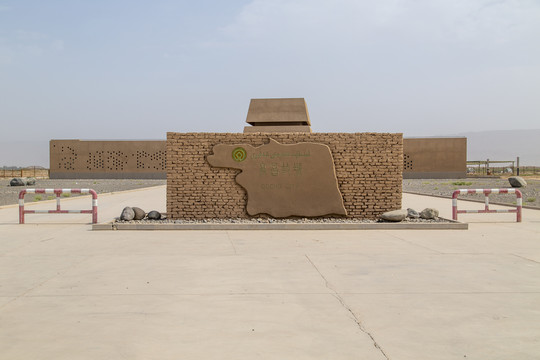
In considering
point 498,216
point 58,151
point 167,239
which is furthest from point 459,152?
point 167,239

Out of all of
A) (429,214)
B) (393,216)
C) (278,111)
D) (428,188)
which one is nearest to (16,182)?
(278,111)

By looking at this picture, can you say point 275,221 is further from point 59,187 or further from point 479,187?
point 59,187

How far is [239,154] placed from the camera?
12461 millimetres

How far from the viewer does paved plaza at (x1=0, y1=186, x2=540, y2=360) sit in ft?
13.1

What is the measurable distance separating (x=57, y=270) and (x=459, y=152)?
171ft

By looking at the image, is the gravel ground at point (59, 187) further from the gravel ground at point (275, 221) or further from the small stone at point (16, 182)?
the gravel ground at point (275, 221)

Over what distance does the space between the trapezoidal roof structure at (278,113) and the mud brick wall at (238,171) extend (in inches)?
340

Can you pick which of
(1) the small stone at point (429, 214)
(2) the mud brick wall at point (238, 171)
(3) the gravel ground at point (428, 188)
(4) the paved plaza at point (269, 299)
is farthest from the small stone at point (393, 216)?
(3) the gravel ground at point (428, 188)

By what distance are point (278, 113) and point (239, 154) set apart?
30.6ft

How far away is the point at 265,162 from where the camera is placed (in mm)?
12500

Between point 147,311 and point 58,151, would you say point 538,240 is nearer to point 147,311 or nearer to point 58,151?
point 147,311

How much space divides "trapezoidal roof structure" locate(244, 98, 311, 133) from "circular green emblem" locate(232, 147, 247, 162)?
8814 millimetres

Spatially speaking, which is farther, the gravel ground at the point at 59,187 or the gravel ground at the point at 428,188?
the gravel ground at the point at 59,187

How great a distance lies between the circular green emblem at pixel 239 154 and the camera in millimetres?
12445
